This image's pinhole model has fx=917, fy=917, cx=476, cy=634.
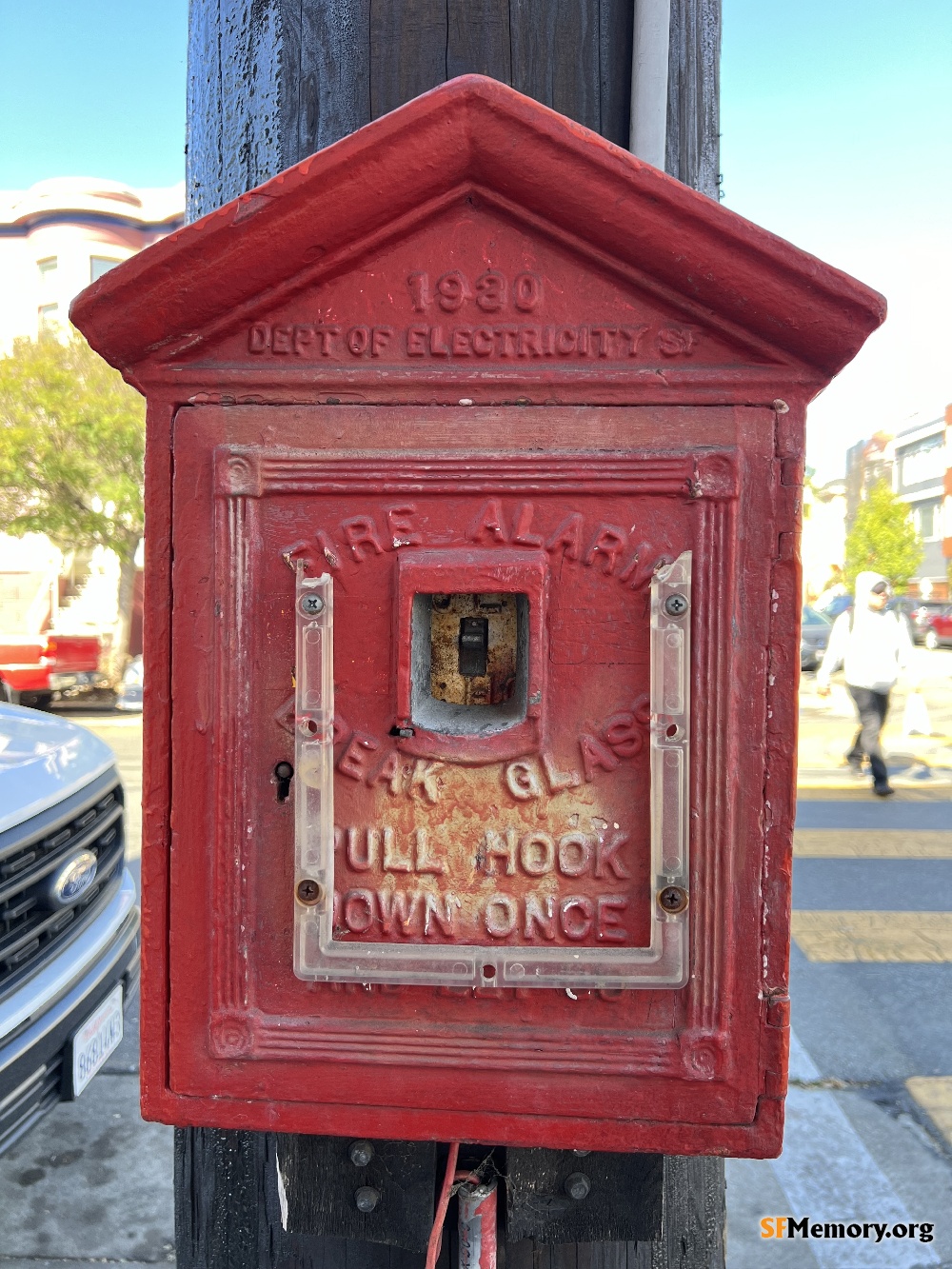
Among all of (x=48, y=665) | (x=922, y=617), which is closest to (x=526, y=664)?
(x=48, y=665)

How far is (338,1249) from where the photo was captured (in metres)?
1.32

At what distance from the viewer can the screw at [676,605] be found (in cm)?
93

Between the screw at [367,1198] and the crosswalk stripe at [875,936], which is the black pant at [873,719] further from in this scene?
the screw at [367,1198]

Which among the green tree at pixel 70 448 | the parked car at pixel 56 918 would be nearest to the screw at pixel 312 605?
the parked car at pixel 56 918

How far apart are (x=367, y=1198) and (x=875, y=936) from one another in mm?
3178

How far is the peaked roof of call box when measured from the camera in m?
0.88

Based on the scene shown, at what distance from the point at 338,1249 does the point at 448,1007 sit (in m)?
0.62

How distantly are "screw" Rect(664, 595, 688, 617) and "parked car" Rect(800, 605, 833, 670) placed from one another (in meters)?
12.8

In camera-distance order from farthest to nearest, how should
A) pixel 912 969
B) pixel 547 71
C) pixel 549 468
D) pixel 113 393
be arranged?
pixel 113 393, pixel 912 969, pixel 547 71, pixel 549 468

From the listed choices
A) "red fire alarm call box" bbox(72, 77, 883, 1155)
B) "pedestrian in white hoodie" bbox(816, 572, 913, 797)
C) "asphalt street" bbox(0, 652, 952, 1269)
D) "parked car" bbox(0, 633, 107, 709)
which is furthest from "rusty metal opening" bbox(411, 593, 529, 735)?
"parked car" bbox(0, 633, 107, 709)

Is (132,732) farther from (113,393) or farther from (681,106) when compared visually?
(681,106)

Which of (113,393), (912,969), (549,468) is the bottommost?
(912,969)

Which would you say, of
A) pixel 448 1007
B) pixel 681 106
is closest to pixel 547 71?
pixel 681 106

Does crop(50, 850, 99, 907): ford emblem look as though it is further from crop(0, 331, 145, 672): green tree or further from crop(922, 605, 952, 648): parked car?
crop(922, 605, 952, 648): parked car
